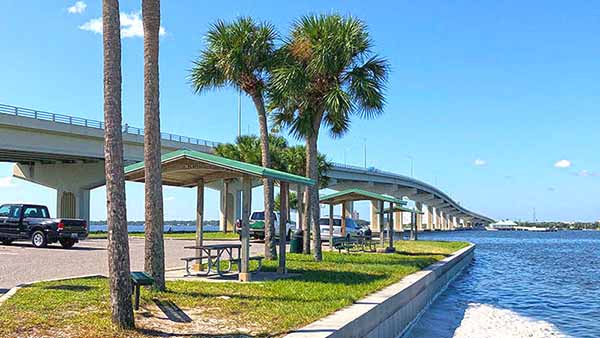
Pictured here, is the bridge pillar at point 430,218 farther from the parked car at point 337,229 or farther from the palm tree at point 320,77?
the palm tree at point 320,77

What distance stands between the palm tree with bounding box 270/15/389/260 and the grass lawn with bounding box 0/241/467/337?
6255 millimetres

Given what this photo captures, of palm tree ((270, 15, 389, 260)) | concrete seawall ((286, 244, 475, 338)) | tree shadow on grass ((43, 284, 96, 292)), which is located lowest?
concrete seawall ((286, 244, 475, 338))

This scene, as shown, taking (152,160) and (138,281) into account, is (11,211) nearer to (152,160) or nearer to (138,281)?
(152,160)

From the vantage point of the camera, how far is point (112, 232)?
830 cm

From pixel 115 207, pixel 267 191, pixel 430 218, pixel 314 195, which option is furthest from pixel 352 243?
pixel 430 218

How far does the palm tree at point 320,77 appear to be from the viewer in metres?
19.0

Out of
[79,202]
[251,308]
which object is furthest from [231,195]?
[251,308]

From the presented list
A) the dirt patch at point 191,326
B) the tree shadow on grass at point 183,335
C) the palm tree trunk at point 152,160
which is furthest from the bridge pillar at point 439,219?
the tree shadow on grass at point 183,335

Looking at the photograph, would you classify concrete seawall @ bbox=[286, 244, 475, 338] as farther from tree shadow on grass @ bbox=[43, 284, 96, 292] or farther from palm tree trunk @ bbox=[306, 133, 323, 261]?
tree shadow on grass @ bbox=[43, 284, 96, 292]

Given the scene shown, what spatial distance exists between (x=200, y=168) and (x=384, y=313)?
5.24 metres

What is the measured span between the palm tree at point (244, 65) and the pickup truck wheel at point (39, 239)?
10.4 m

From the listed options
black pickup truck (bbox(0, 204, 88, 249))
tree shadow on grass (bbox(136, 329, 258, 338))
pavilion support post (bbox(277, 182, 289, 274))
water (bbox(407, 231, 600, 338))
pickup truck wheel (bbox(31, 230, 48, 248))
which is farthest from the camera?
pickup truck wheel (bbox(31, 230, 48, 248))

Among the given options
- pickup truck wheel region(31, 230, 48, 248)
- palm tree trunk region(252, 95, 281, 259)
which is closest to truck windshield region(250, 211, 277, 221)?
pickup truck wheel region(31, 230, 48, 248)

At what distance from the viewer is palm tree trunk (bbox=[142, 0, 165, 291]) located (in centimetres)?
1150
